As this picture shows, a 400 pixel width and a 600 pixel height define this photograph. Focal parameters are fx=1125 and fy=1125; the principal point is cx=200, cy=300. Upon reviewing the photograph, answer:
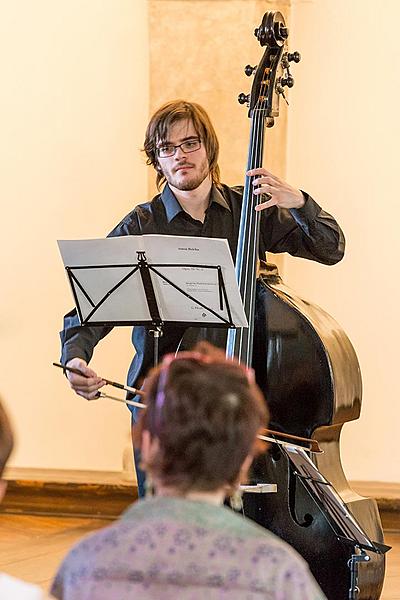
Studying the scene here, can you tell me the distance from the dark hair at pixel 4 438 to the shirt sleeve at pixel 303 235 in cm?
172

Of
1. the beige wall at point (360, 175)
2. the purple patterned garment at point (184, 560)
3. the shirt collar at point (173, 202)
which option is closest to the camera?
the purple patterned garment at point (184, 560)

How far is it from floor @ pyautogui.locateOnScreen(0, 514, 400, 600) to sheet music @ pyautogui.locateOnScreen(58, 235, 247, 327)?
4.20ft

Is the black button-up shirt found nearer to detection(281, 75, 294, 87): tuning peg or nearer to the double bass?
the double bass

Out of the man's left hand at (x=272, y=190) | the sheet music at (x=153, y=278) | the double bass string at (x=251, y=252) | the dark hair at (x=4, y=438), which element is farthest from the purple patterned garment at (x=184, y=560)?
the man's left hand at (x=272, y=190)

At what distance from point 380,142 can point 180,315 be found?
203 cm

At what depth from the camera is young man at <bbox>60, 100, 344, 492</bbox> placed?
10.3 ft

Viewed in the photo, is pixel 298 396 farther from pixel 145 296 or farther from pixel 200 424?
pixel 200 424

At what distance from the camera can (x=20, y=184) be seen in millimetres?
4777

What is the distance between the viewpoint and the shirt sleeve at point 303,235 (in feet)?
10.5

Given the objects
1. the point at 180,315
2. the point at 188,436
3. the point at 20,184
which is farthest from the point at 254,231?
the point at 20,184

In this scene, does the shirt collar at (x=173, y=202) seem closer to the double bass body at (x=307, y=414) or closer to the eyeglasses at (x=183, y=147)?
the eyeglasses at (x=183, y=147)

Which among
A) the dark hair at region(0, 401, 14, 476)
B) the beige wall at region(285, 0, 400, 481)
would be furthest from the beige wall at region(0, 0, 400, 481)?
the dark hair at region(0, 401, 14, 476)

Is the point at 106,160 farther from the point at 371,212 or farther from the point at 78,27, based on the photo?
the point at 371,212

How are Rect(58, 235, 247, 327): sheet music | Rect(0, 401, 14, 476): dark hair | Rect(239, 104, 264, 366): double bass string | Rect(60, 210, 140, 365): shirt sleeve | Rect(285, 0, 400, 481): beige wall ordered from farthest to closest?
Rect(285, 0, 400, 481): beige wall → Rect(60, 210, 140, 365): shirt sleeve → Rect(239, 104, 264, 366): double bass string → Rect(58, 235, 247, 327): sheet music → Rect(0, 401, 14, 476): dark hair
